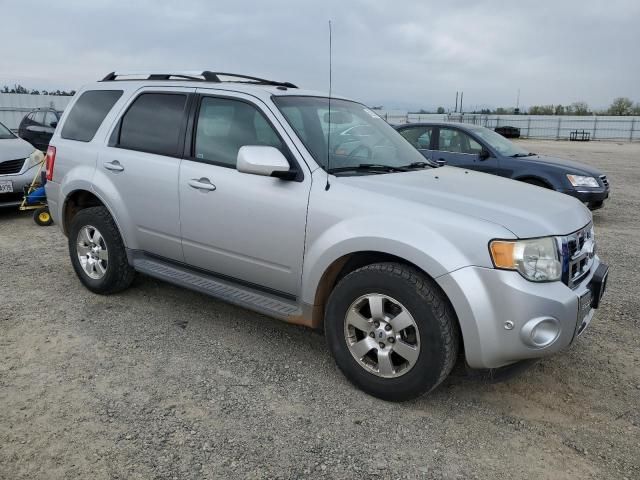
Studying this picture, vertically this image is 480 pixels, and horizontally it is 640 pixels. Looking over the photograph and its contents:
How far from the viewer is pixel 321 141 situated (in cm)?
359

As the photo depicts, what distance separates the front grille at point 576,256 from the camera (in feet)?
9.44

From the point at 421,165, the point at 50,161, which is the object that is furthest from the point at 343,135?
the point at 50,161

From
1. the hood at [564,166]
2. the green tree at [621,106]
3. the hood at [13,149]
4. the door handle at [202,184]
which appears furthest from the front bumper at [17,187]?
the green tree at [621,106]

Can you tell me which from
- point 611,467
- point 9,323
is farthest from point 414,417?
point 9,323

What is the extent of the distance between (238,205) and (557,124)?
147ft

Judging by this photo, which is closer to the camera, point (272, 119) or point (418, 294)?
point (418, 294)

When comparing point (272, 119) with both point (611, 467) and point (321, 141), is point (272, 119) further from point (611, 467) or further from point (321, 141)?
point (611, 467)

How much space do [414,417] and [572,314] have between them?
1.02 meters

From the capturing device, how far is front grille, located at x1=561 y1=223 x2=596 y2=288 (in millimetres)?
2877

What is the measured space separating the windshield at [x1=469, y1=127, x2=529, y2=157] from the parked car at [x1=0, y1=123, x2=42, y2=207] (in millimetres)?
7026

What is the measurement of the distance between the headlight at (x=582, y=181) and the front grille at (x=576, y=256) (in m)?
5.33

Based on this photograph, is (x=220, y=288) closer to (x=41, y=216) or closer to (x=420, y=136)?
(x=41, y=216)

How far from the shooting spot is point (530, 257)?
2.73 metres

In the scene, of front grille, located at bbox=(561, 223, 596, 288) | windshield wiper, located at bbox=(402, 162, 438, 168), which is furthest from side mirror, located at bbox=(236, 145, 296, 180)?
front grille, located at bbox=(561, 223, 596, 288)
